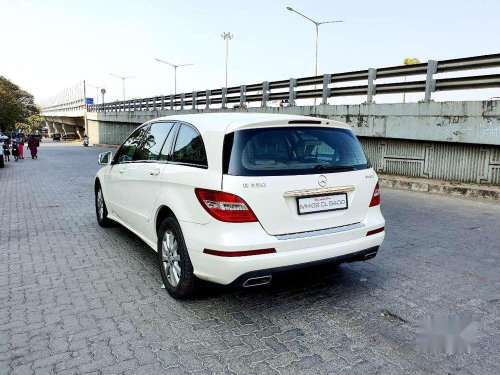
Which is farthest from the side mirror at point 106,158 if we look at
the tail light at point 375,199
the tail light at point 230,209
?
the tail light at point 375,199

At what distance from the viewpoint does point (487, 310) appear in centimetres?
341

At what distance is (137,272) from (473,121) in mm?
8391

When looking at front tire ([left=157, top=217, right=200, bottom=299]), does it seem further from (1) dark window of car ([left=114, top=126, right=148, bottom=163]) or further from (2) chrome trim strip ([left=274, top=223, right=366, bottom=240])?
(1) dark window of car ([left=114, top=126, right=148, bottom=163])

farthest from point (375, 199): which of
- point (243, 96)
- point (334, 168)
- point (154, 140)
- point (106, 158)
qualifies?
point (243, 96)

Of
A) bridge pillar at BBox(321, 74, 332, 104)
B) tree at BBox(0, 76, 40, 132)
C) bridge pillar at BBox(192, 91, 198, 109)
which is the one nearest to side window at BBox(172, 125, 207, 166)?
bridge pillar at BBox(321, 74, 332, 104)

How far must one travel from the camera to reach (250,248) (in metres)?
3.03

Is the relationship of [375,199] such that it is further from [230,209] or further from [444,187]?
[444,187]

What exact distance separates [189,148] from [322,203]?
1.27 m

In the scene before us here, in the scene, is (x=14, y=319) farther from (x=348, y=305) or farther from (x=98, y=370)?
(x=348, y=305)

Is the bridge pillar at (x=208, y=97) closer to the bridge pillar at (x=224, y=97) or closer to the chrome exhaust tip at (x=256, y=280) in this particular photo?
the bridge pillar at (x=224, y=97)

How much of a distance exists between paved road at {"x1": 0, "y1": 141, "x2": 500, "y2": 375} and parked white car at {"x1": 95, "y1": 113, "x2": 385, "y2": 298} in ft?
1.32

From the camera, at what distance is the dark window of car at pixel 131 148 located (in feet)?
16.3

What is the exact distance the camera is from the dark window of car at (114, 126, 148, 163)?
496cm

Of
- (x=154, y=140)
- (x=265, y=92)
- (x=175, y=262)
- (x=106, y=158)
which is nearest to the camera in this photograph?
(x=175, y=262)
